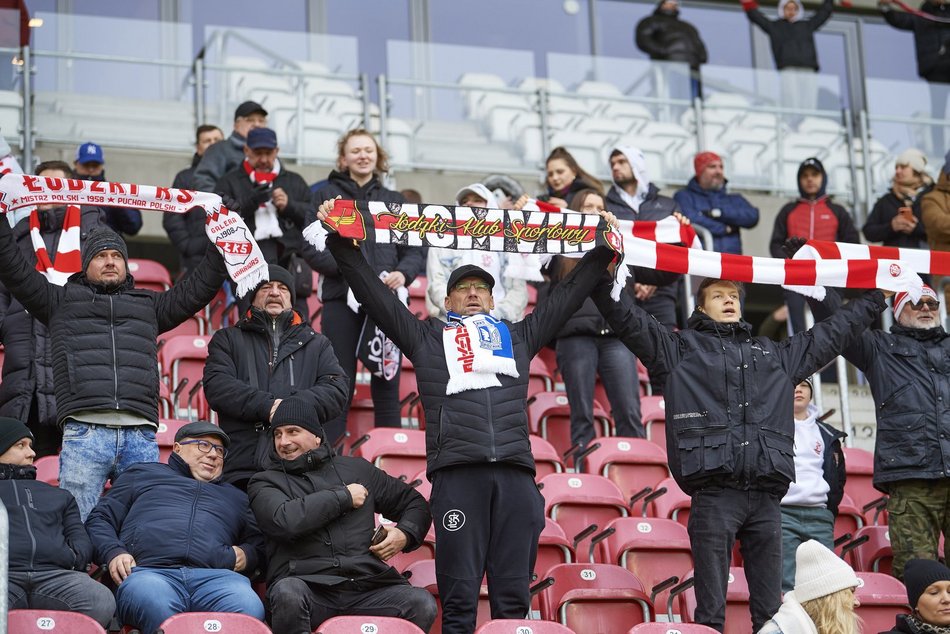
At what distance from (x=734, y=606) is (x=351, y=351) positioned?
2.48 m

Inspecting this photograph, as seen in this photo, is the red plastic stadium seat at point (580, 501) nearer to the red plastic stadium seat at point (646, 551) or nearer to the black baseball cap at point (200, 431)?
the red plastic stadium seat at point (646, 551)

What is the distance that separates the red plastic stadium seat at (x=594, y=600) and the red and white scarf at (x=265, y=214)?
9.52 ft

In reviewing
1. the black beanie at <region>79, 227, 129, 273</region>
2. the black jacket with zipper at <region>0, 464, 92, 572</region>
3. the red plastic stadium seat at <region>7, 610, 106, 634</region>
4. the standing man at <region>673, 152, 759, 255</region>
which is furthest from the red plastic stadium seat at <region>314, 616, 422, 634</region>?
the standing man at <region>673, 152, 759, 255</region>

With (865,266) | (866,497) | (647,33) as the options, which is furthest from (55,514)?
(647,33)

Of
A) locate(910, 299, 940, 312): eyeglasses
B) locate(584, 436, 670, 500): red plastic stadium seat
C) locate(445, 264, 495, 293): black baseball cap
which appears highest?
locate(445, 264, 495, 293): black baseball cap

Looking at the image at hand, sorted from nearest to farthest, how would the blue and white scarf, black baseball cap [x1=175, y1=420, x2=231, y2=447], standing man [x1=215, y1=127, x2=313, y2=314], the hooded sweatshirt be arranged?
the blue and white scarf < black baseball cap [x1=175, y1=420, x2=231, y2=447] < standing man [x1=215, y1=127, x2=313, y2=314] < the hooded sweatshirt

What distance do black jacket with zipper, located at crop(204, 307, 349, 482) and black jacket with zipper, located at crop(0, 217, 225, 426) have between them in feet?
1.05

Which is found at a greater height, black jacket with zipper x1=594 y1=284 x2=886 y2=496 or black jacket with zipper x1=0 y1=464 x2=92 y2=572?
black jacket with zipper x1=594 y1=284 x2=886 y2=496

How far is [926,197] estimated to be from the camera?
440 inches

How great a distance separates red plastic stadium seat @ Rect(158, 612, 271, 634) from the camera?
6.44m

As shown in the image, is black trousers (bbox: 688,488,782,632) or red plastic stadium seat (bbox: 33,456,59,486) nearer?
black trousers (bbox: 688,488,782,632)

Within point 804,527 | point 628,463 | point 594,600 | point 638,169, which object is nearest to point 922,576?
point 804,527

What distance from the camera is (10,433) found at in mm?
7141

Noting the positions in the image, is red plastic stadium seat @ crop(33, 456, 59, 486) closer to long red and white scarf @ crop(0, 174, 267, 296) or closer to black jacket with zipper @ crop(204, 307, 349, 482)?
black jacket with zipper @ crop(204, 307, 349, 482)
